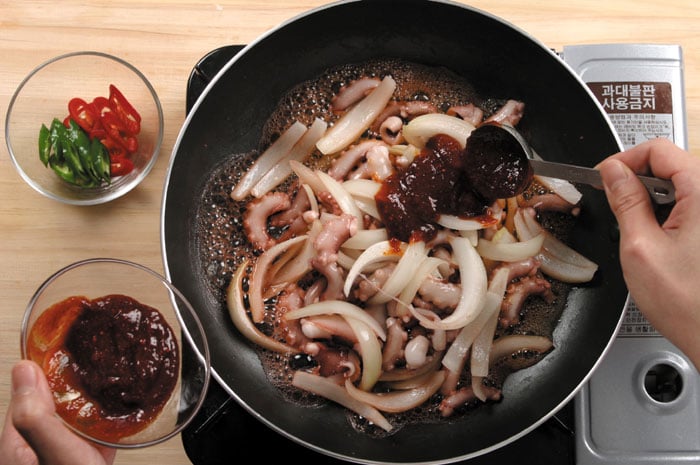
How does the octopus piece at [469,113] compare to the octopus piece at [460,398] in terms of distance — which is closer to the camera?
the octopus piece at [460,398]

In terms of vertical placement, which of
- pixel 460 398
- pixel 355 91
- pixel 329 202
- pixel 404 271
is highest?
pixel 355 91

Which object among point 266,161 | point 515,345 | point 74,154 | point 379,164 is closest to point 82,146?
point 74,154

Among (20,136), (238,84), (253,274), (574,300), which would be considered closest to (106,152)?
(20,136)

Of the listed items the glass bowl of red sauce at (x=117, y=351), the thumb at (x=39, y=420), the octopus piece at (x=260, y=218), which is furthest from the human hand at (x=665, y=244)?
the thumb at (x=39, y=420)

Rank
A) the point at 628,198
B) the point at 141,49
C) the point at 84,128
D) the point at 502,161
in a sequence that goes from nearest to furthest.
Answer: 1. the point at 628,198
2. the point at 502,161
3. the point at 84,128
4. the point at 141,49

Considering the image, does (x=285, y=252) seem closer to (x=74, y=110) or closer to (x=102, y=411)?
(x=102, y=411)

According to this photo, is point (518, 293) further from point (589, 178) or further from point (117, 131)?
point (117, 131)

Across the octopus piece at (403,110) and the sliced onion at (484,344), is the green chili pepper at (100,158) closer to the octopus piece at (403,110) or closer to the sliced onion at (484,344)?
the octopus piece at (403,110)
